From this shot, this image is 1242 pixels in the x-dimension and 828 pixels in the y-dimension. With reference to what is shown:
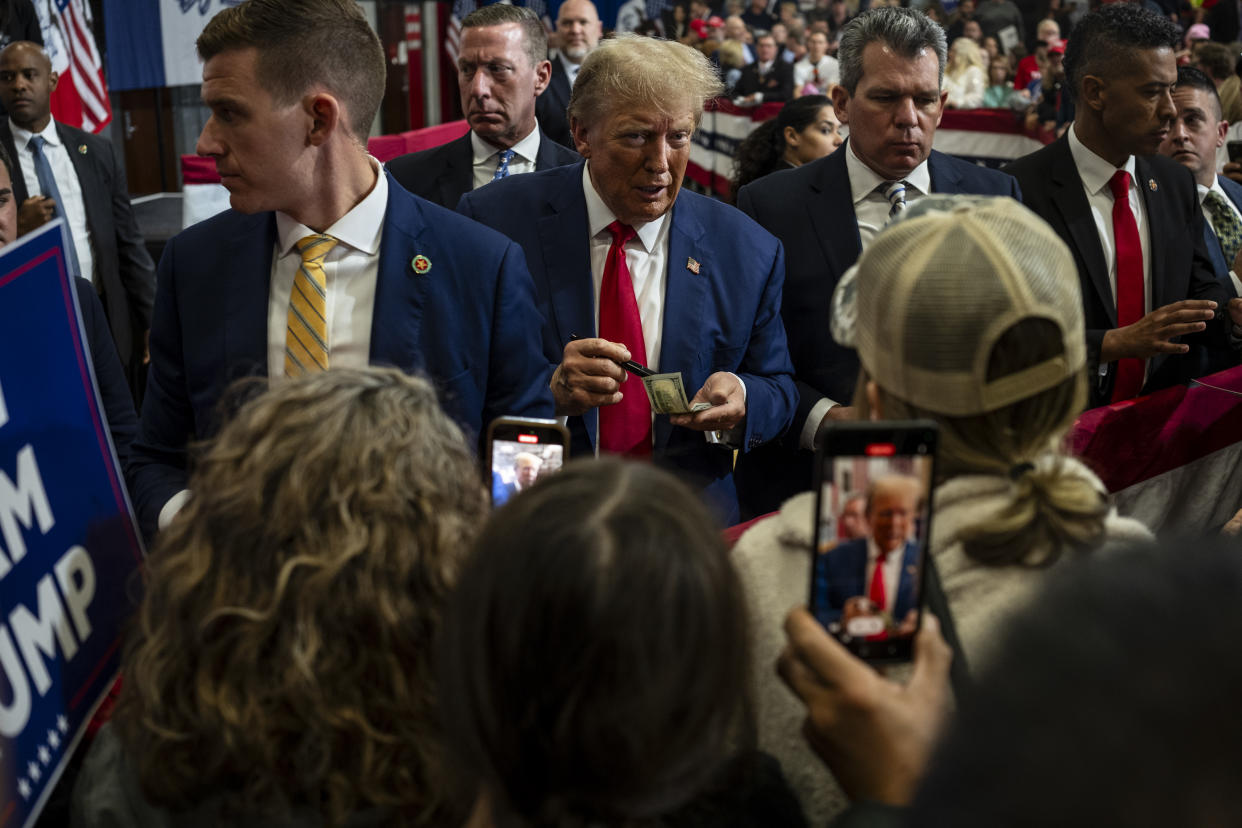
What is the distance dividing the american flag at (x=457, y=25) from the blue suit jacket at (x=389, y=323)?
255 cm

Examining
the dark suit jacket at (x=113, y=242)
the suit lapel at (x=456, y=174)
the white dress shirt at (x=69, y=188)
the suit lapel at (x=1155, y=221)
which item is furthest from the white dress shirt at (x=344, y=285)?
the white dress shirt at (x=69, y=188)

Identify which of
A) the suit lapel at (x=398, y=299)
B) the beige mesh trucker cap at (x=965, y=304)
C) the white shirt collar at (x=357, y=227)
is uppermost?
the beige mesh trucker cap at (x=965, y=304)

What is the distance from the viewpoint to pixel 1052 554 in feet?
4.07

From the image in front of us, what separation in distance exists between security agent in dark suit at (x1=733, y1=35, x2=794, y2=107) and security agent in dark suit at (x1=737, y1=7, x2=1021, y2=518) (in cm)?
1080

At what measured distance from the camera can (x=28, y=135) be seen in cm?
543

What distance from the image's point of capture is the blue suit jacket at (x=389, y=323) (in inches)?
87.3

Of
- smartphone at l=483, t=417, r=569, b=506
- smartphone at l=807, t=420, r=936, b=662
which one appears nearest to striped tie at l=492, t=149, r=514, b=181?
smartphone at l=483, t=417, r=569, b=506

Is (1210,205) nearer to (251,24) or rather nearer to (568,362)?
(568,362)

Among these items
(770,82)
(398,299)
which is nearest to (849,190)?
(398,299)

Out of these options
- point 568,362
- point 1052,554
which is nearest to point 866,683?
point 1052,554

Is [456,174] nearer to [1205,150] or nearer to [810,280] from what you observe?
[810,280]

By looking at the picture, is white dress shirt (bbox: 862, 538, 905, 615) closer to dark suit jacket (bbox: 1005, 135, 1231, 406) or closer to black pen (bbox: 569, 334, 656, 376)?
black pen (bbox: 569, 334, 656, 376)

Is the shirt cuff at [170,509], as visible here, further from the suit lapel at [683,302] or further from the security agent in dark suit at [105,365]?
the suit lapel at [683,302]

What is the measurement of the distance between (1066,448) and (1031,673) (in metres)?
0.84
